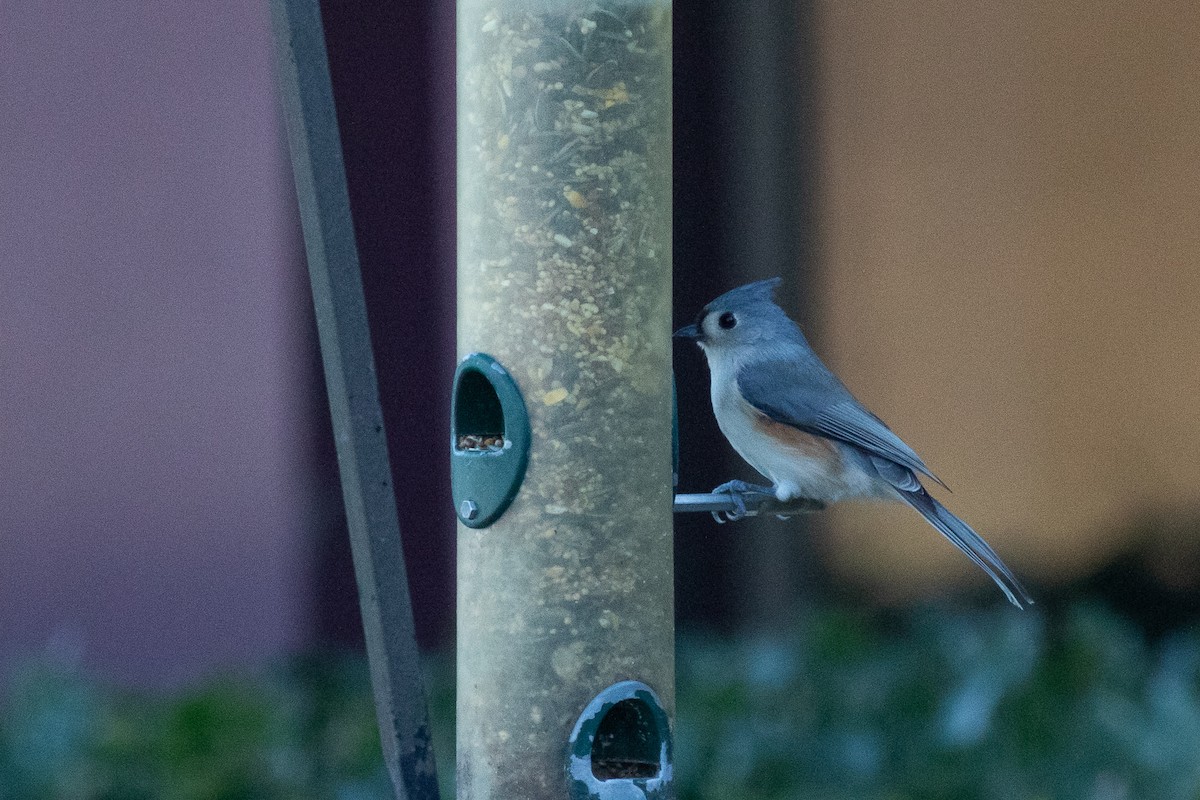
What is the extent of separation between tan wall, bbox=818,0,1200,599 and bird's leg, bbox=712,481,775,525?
3.10m

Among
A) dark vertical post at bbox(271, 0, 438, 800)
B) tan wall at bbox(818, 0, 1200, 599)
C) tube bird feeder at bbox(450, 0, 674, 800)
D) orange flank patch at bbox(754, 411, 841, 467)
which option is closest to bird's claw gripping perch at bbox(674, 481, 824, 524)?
orange flank patch at bbox(754, 411, 841, 467)

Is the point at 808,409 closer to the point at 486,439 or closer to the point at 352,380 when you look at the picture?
the point at 486,439

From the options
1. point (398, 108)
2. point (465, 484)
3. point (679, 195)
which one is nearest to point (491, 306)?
point (465, 484)

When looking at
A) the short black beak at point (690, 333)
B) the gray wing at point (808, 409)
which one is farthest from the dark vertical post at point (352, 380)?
the gray wing at point (808, 409)

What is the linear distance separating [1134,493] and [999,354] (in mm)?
708

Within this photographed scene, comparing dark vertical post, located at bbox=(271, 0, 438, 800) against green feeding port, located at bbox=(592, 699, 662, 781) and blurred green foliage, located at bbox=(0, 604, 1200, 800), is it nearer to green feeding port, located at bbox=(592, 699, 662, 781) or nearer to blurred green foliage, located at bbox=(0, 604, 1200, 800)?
green feeding port, located at bbox=(592, 699, 662, 781)

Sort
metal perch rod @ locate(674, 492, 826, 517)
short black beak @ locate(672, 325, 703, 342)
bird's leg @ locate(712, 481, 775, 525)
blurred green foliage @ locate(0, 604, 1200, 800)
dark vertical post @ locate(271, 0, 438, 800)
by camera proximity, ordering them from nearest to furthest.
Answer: dark vertical post @ locate(271, 0, 438, 800) < metal perch rod @ locate(674, 492, 826, 517) < bird's leg @ locate(712, 481, 775, 525) < blurred green foliage @ locate(0, 604, 1200, 800) < short black beak @ locate(672, 325, 703, 342)

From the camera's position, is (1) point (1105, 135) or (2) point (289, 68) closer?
(2) point (289, 68)

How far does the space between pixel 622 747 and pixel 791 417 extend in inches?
45.2

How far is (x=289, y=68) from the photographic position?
9.20ft

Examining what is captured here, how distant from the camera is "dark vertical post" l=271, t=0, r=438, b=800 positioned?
9.15 ft

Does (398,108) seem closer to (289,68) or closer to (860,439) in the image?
(860,439)

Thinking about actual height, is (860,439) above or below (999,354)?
above

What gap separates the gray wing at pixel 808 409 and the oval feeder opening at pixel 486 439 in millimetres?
1031
